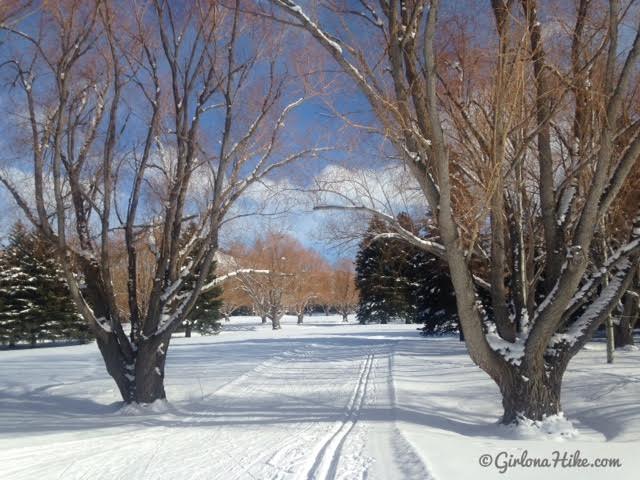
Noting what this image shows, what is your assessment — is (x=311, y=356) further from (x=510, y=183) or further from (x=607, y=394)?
(x=510, y=183)

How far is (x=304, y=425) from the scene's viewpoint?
7336mm

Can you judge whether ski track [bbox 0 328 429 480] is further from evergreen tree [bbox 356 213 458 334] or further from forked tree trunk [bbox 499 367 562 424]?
evergreen tree [bbox 356 213 458 334]

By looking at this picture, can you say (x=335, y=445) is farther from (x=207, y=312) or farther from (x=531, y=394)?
(x=207, y=312)

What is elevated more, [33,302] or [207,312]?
[33,302]

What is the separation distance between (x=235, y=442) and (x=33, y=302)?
92.5 feet

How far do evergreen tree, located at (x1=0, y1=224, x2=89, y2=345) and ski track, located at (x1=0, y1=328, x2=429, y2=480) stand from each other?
22.9 meters

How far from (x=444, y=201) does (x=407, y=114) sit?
3.65ft

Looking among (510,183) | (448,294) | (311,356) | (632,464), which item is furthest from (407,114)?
(448,294)

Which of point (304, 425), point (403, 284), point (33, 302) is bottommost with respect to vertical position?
point (304, 425)

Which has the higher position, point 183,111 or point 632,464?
point 183,111

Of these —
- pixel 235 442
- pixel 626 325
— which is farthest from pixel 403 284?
pixel 235 442

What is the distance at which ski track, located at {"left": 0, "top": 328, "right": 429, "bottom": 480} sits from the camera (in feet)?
16.6

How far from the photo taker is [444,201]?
19.3 feet

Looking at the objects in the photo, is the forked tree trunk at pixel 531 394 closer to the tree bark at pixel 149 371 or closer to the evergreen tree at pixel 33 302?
the tree bark at pixel 149 371
